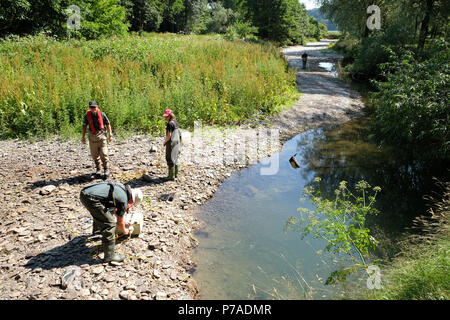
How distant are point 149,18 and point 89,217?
42.3m

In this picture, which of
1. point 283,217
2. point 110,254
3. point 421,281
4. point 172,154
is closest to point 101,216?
point 110,254

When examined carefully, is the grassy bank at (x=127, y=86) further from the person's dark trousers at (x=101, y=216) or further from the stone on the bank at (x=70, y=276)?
the stone on the bank at (x=70, y=276)

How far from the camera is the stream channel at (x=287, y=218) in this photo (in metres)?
4.98

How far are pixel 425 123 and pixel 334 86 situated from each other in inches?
484

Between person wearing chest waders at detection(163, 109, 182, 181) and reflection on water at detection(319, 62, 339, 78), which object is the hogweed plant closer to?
person wearing chest waders at detection(163, 109, 182, 181)

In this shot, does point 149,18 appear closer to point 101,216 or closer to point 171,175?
point 171,175

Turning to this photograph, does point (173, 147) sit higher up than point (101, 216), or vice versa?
point (173, 147)

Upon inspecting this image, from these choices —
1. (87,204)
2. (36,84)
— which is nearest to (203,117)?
(36,84)

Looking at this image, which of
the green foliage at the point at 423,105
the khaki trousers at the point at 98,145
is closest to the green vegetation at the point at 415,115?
the green foliage at the point at 423,105

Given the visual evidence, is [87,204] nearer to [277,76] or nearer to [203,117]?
[203,117]

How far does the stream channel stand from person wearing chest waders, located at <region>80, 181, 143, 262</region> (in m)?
1.57

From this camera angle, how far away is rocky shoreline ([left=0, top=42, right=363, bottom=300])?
4367mm

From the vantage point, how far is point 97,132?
7039mm

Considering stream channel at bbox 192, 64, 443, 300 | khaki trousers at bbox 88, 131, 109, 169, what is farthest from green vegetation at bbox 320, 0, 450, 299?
khaki trousers at bbox 88, 131, 109, 169
